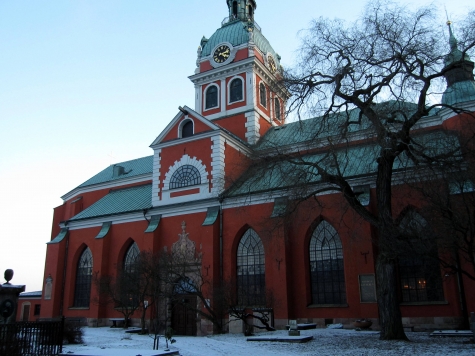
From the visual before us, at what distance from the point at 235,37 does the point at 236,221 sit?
1669 centimetres

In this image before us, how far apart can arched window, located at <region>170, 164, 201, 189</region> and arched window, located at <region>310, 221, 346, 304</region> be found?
8.47 m

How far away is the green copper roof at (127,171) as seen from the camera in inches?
1451

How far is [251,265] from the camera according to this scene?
25.0 m

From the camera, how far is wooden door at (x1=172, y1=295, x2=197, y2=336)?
995 inches

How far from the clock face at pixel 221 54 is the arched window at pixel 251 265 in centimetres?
1555

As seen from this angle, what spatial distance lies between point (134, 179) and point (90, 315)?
36.7ft

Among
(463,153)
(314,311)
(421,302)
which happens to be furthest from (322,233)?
(463,153)

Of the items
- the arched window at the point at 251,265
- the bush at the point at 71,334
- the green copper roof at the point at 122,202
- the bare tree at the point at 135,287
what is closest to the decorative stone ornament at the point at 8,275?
the bush at the point at 71,334

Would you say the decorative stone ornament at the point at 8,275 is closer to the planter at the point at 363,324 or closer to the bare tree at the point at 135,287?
the bare tree at the point at 135,287

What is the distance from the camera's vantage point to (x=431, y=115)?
2612 cm

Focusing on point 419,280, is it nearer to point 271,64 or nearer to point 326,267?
point 326,267

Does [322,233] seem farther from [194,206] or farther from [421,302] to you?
[194,206]

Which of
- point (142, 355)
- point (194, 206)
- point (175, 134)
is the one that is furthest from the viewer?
point (175, 134)

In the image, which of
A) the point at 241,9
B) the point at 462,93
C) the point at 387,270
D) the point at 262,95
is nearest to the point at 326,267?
the point at 387,270
